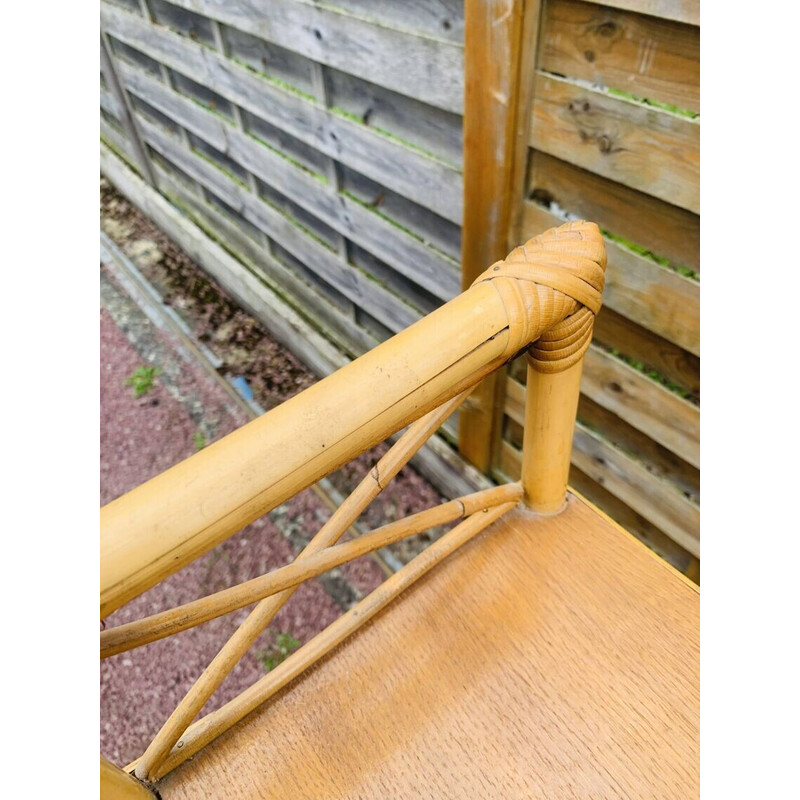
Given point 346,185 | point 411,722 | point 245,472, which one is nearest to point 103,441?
point 346,185

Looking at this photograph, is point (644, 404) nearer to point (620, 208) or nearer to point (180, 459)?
point (620, 208)

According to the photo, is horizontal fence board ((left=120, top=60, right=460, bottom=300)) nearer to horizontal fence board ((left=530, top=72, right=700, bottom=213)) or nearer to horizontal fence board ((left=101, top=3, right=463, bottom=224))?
horizontal fence board ((left=101, top=3, right=463, bottom=224))

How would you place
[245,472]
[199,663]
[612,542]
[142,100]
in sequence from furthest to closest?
1. [142,100]
2. [199,663]
3. [612,542]
4. [245,472]

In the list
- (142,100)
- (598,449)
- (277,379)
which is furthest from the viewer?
(142,100)

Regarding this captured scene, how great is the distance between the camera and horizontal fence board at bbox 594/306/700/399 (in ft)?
4.85

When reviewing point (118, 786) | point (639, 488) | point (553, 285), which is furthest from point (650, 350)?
point (118, 786)

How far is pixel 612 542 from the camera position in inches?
43.4

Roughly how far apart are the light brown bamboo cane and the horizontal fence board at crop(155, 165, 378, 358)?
2.07 metres

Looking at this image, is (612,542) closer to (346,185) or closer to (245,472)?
(245,472)

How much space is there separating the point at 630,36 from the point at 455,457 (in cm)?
165

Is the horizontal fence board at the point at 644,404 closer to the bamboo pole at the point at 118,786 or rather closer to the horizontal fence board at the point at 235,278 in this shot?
the bamboo pole at the point at 118,786

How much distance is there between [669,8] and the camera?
1.03 metres

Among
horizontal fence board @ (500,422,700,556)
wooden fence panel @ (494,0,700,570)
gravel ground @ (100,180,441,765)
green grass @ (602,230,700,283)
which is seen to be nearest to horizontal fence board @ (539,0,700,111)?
wooden fence panel @ (494,0,700,570)

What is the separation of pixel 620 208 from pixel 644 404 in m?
0.53
